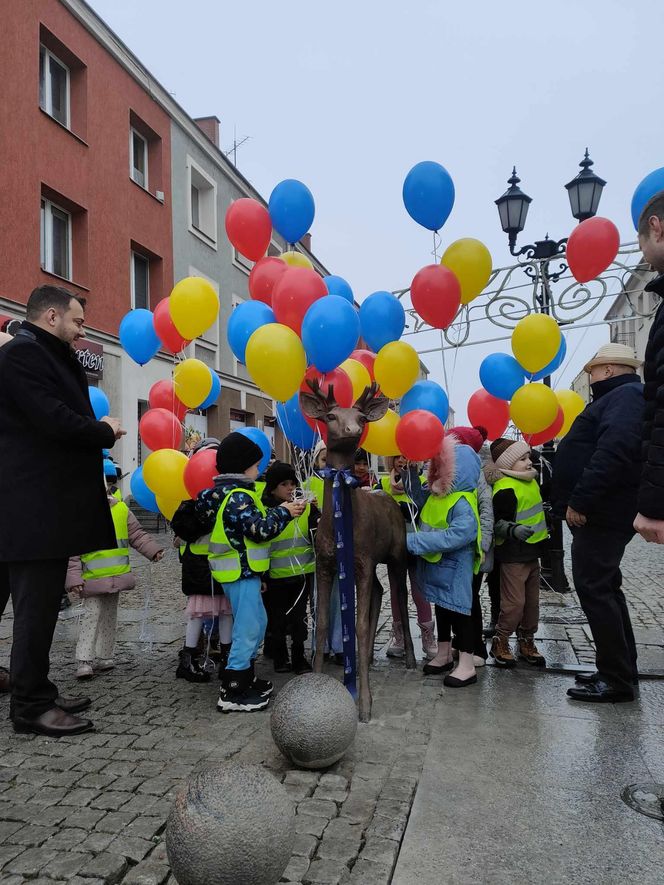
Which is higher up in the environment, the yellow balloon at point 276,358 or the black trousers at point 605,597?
the yellow balloon at point 276,358

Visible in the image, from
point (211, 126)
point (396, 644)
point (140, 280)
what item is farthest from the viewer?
point (211, 126)

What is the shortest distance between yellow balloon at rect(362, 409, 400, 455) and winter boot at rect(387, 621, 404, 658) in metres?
1.35

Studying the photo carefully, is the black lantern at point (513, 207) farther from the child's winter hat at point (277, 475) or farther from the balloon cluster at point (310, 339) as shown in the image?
the child's winter hat at point (277, 475)

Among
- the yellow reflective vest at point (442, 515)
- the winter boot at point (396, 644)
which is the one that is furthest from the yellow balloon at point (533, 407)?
the winter boot at point (396, 644)

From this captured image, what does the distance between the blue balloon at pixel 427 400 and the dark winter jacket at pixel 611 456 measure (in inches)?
35.1

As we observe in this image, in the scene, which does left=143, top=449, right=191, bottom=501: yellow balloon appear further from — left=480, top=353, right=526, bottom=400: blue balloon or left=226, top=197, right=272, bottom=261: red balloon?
left=480, top=353, right=526, bottom=400: blue balloon

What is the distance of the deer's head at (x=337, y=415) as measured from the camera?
12.0 ft

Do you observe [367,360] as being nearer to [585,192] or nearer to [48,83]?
[585,192]

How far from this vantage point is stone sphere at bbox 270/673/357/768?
9.43 feet

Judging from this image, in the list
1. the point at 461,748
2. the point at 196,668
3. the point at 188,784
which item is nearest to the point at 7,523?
the point at 196,668

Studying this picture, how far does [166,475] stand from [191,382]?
0.91 m

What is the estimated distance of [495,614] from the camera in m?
5.59

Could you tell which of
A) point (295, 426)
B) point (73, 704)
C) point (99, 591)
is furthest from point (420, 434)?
point (73, 704)

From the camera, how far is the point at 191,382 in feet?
16.3
